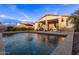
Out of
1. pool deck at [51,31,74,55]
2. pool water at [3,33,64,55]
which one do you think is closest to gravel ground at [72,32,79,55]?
pool deck at [51,31,74,55]

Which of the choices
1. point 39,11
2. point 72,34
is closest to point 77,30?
point 72,34

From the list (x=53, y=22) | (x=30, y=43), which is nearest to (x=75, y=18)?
(x=53, y=22)

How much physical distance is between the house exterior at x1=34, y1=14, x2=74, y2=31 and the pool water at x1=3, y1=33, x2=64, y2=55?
108 millimetres

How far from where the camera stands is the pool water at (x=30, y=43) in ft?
5.87

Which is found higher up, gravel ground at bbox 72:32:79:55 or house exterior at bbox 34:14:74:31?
house exterior at bbox 34:14:74:31

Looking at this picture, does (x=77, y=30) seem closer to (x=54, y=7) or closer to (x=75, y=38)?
(x=75, y=38)

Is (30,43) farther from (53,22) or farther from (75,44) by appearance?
(75,44)

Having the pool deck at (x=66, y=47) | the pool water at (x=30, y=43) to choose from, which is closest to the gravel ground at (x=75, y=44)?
the pool deck at (x=66, y=47)

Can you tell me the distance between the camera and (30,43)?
1.79 m

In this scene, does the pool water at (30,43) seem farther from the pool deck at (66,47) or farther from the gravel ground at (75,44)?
the gravel ground at (75,44)

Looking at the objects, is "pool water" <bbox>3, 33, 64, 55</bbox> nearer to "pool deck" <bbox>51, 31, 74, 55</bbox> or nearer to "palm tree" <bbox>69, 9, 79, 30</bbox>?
"pool deck" <bbox>51, 31, 74, 55</bbox>

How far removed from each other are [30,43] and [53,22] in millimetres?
357

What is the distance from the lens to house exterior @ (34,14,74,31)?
1.79 m
